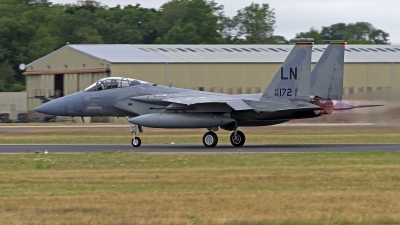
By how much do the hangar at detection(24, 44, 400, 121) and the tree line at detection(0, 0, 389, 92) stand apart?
26188 millimetres

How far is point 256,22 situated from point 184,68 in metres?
55.4

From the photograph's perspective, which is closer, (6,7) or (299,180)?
(299,180)

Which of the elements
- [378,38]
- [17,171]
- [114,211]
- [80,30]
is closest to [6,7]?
[80,30]

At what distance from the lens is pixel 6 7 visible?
111 meters

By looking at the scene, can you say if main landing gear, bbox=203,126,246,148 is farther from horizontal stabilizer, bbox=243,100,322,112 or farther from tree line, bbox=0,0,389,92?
tree line, bbox=0,0,389,92

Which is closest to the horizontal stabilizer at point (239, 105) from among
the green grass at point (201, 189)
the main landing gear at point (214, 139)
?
the main landing gear at point (214, 139)

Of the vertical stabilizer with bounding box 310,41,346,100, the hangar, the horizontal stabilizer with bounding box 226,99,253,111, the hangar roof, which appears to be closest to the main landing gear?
the horizontal stabilizer with bounding box 226,99,253,111

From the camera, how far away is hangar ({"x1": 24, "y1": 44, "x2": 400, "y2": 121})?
56250 mm

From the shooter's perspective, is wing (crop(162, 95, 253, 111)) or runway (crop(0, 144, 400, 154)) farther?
wing (crop(162, 95, 253, 111))

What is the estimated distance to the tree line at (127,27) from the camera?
88.3 m

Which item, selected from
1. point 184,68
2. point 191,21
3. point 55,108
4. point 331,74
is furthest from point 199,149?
point 191,21

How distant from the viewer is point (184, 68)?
57375mm

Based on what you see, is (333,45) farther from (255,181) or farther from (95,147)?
(255,181)

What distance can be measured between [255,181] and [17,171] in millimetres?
6624
